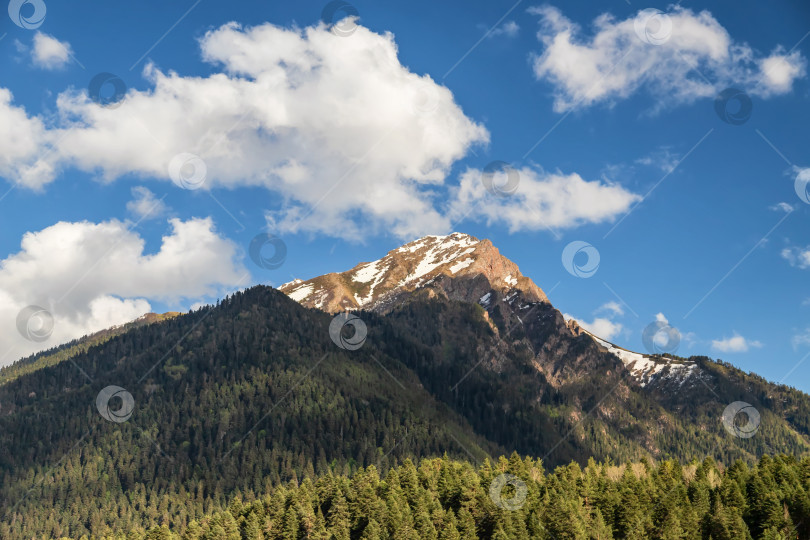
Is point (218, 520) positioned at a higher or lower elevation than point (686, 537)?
lower

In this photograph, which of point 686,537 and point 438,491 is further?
point 438,491

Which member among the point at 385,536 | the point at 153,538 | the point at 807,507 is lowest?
the point at 153,538

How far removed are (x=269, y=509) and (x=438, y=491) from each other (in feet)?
141

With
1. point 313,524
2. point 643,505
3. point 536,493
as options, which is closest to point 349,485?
point 313,524

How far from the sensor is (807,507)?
12594 centimetres

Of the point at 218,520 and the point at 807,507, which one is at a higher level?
the point at 807,507

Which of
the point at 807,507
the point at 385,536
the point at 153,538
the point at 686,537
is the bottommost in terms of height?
the point at 153,538

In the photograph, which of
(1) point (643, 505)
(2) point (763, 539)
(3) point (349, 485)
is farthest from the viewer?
(3) point (349, 485)

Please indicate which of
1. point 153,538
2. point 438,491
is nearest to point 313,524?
point 438,491

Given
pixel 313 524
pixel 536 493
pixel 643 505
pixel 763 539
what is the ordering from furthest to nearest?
pixel 313 524 → pixel 536 493 → pixel 643 505 → pixel 763 539

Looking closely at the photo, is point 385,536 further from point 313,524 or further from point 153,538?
point 153,538

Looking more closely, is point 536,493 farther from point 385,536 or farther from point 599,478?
point 385,536

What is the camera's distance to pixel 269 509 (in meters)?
177

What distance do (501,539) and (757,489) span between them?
4930 centimetres
